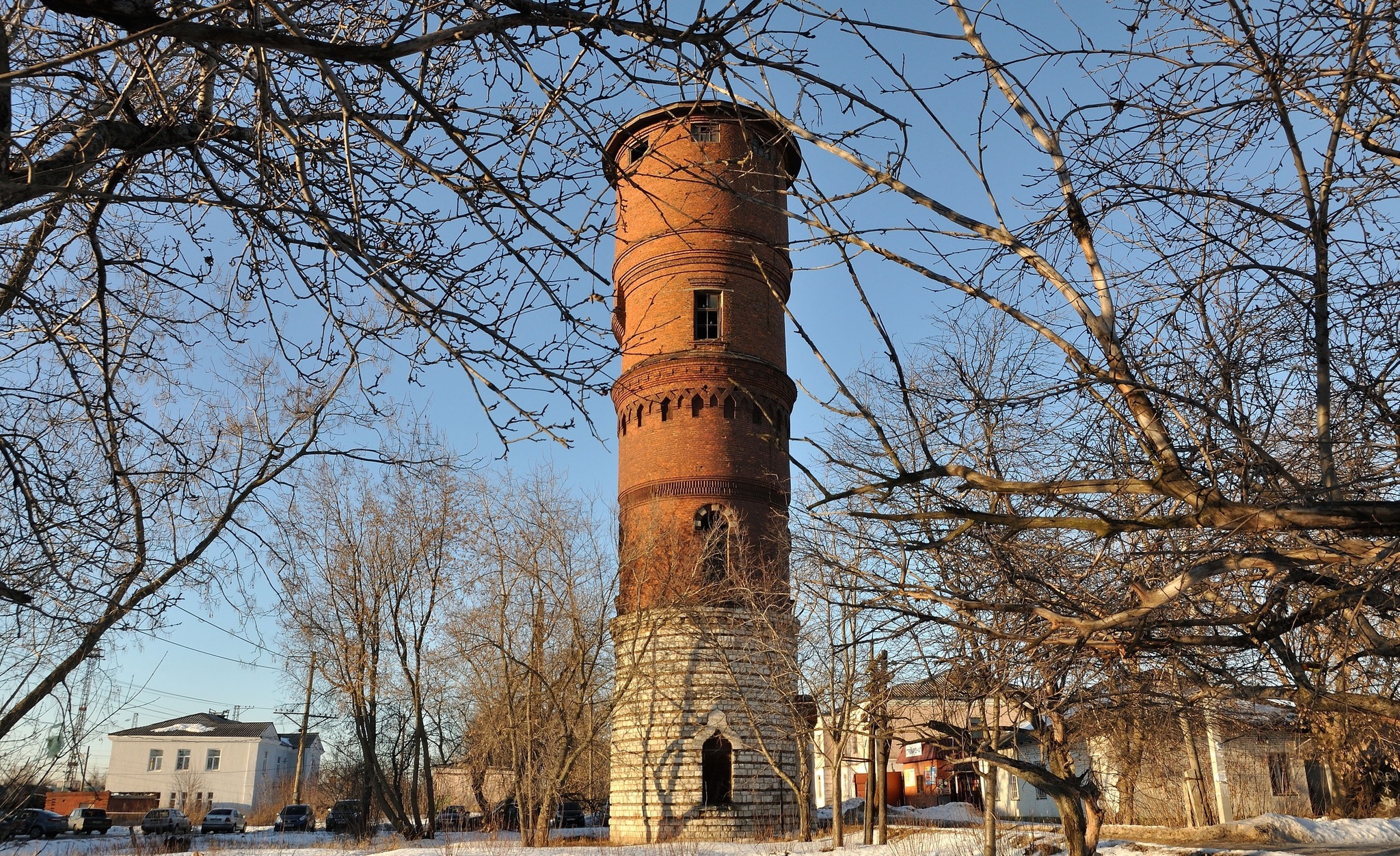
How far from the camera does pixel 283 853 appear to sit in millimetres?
17781

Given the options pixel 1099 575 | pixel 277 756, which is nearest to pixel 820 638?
pixel 1099 575

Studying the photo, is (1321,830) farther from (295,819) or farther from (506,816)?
(295,819)

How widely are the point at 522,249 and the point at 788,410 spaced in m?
19.6

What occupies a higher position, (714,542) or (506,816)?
(714,542)

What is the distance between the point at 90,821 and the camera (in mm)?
34906

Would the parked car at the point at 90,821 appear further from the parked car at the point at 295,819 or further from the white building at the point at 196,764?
the white building at the point at 196,764

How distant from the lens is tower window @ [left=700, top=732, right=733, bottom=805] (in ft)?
70.2

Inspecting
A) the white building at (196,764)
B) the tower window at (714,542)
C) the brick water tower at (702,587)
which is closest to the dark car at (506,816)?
the brick water tower at (702,587)

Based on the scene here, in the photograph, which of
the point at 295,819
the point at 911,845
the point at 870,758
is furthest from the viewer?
the point at 295,819

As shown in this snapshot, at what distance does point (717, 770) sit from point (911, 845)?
6824 mm

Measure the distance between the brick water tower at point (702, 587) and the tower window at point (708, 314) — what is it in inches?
7.7

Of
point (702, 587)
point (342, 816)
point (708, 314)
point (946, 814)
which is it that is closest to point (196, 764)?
point (342, 816)

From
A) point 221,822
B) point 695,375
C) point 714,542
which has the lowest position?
point 221,822

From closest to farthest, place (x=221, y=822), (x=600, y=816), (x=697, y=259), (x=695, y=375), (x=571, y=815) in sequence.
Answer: (x=695, y=375) < (x=697, y=259) < (x=221, y=822) < (x=571, y=815) < (x=600, y=816)
